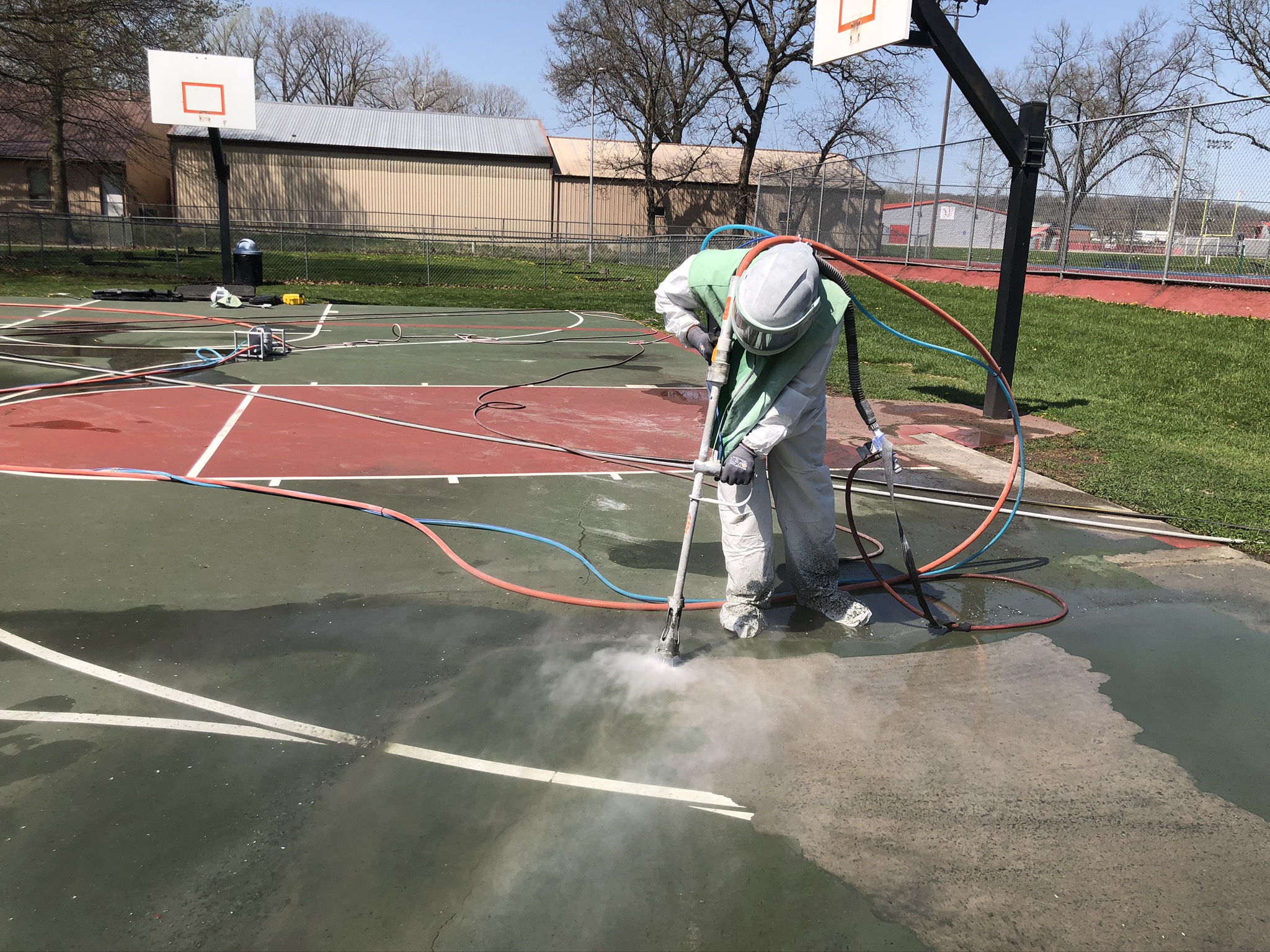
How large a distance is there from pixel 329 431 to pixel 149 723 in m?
5.23

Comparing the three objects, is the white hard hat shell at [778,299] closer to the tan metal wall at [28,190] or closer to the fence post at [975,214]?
the fence post at [975,214]

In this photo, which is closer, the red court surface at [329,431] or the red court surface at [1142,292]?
the red court surface at [329,431]

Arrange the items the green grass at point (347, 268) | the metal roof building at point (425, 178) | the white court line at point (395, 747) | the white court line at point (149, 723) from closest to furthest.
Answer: the white court line at point (395, 747) < the white court line at point (149, 723) < the green grass at point (347, 268) < the metal roof building at point (425, 178)

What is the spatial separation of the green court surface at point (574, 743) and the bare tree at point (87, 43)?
2320cm

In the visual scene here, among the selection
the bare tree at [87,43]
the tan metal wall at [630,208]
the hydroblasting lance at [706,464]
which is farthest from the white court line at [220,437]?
the tan metal wall at [630,208]

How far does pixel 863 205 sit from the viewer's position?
25.9 meters

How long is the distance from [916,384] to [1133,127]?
36.2 feet

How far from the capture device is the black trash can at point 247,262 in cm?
2197

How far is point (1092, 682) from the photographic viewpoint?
4.17 meters

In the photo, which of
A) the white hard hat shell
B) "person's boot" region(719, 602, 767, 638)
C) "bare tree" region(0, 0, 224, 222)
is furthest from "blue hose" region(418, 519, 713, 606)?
"bare tree" region(0, 0, 224, 222)

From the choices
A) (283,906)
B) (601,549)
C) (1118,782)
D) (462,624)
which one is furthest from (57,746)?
(1118,782)

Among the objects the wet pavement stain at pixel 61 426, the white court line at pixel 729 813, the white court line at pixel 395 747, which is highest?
the wet pavement stain at pixel 61 426

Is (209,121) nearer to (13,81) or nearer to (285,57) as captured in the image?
(13,81)

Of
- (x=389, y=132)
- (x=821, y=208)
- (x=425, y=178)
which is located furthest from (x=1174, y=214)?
(x=389, y=132)
